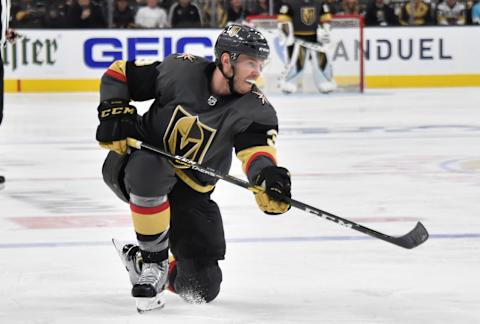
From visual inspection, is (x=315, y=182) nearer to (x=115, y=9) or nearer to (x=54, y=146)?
(x=54, y=146)

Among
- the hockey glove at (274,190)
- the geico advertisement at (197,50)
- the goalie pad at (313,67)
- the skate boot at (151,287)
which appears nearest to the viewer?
the hockey glove at (274,190)

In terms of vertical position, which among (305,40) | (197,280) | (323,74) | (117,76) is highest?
(117,76)

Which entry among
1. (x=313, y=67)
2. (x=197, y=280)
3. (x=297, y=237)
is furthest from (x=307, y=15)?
(x=197, y=280)

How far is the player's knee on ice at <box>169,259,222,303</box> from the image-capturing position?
3.51 m

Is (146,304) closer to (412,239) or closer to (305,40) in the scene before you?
(412,239)

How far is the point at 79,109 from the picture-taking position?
11.4 meters

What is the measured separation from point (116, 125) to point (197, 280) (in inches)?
20.1

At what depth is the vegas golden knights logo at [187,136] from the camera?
3.45 meters

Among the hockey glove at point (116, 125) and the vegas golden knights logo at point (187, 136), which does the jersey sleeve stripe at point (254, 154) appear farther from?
the hockey glove at point (116, 125)

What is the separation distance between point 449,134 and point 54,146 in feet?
9.38

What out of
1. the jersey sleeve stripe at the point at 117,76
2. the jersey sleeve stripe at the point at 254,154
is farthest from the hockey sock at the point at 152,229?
the jersey sleeve stripe at the point at 117,76

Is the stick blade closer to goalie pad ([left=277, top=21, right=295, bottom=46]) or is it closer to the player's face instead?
the player's face

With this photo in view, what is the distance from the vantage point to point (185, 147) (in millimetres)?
3479

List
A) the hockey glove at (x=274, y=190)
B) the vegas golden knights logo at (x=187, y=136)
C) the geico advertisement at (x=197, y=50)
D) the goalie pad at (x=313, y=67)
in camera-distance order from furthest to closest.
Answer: the goalie pad at (x=313, y=67) → the geico advertisement at (x=197, y=50) → the vegas golden knights logo at (x=187, y=136) → the hockey glove at (x=274, y=190)
